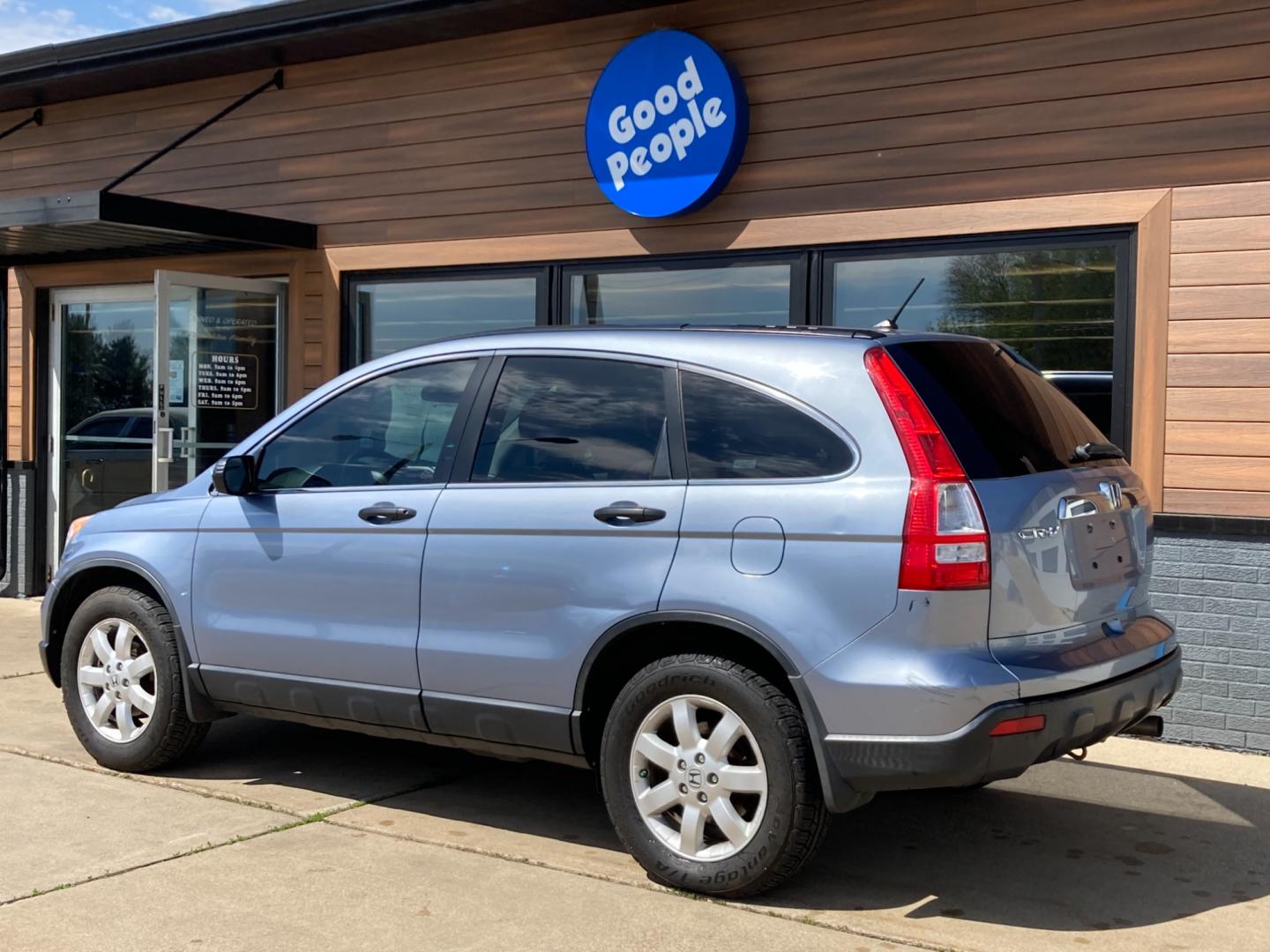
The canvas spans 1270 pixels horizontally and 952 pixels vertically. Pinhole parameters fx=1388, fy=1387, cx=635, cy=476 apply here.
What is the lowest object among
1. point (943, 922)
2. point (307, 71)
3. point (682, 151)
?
point (943, 922)

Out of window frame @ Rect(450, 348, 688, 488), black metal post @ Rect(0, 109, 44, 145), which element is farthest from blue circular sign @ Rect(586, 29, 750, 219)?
black metal post @ Rect(0, 109, 44, 145)

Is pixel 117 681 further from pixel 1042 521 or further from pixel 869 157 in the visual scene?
pixel 869 157

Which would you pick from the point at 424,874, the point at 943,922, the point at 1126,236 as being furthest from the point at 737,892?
the point at 1126,236

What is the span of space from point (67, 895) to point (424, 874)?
3.61ft

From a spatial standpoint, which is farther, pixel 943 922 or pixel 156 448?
pixel 156 448

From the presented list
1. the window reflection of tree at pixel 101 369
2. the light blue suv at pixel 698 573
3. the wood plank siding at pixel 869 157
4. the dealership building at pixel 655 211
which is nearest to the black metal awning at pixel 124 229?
the dealership building at pixel 655 211

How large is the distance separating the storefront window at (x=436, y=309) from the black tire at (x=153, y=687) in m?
3.26

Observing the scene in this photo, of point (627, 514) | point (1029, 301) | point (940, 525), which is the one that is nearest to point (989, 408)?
point (940, 525)

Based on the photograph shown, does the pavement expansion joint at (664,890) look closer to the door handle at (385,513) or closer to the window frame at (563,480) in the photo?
the door handle at (385,513)

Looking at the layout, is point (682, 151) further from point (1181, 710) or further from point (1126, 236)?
point (1181, 710)

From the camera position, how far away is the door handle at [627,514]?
14.5ft

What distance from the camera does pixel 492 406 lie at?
16.4 feet

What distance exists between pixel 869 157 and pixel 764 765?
14.5 ft

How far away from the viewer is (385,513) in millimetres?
5043
